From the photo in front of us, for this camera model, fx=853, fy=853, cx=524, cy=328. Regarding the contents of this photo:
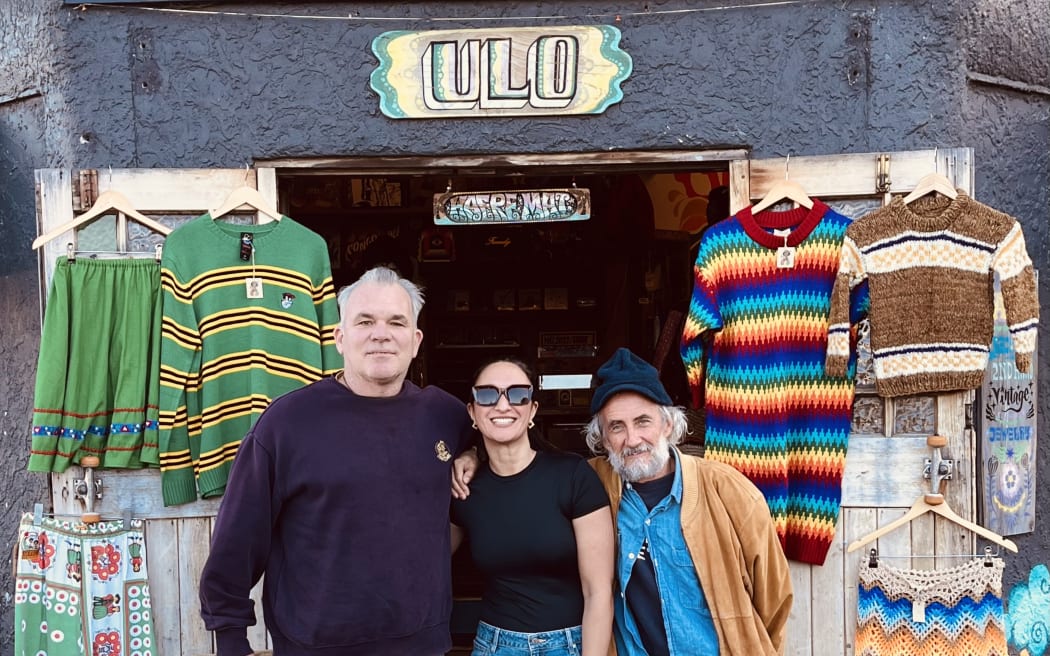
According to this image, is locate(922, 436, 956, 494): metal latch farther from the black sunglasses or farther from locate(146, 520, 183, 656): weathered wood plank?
locate(146, 520, 183, 656): weathered wood plank

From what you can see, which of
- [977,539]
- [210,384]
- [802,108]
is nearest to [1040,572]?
[977,539]

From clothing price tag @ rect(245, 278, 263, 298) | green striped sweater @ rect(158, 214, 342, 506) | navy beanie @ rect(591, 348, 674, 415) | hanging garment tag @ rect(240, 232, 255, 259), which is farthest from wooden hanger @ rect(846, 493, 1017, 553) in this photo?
hanging garment tag @ rect(240, 232, 255, 259)

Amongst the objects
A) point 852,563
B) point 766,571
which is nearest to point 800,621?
point 852,563

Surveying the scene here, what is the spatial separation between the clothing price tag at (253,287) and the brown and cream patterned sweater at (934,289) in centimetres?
238

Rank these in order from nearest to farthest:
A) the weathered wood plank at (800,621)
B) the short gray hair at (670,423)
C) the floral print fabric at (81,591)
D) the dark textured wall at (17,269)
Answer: the short gray hair at (670,423)
the floral print fabric at (81,591)
the weathered wood plank at (800,621)
the dark textured wall at (17,269)

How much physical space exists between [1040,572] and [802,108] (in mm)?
2440

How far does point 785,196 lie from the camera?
3.64 meters

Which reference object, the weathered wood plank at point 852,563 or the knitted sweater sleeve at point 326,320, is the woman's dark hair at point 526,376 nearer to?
the knitted sweater sleeve at point 326,320

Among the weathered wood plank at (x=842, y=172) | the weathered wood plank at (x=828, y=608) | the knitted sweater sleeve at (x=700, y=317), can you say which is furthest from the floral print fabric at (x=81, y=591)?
the weathered wood plank at (x=842, y=172)

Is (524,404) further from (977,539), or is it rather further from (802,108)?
(977,539)

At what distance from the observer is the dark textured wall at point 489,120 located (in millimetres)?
3684

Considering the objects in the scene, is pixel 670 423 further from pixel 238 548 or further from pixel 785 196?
pixel 238 548

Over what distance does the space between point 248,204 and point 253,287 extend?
0.38 meters

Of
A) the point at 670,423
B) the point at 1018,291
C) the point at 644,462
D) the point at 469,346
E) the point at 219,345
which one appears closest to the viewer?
the point at 644,462
